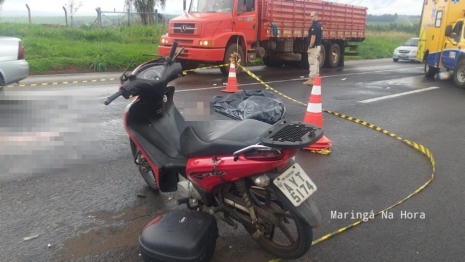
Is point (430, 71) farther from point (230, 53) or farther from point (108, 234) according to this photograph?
point (108, 234)

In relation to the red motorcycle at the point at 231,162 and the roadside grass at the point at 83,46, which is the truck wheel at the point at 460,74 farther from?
the red motorcycle at the point at 231,162

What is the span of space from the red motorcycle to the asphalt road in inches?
8.8

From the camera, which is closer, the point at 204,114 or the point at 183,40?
the point at 204,114

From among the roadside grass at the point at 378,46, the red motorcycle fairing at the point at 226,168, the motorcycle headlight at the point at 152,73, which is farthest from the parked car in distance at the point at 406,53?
the red motorcycle fairing at the point at 226,168

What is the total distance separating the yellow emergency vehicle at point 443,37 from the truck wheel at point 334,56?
166 inches

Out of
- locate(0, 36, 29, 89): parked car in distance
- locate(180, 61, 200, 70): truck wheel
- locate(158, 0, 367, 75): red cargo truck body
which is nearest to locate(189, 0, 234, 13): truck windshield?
locate(158, 0, 367, 75): red cargo truck body

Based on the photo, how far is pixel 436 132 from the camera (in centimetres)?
704

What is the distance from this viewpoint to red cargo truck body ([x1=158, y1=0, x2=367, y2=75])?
13.1m

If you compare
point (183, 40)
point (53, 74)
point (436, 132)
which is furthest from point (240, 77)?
point (436, 132)

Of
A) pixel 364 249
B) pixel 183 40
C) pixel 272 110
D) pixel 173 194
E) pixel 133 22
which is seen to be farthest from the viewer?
pixel 133 22

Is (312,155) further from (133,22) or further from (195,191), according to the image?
(133,22)

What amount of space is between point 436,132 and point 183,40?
28.1ft

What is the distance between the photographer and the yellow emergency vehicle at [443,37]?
42.1ft

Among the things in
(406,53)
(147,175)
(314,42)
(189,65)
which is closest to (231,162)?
(147,175)
